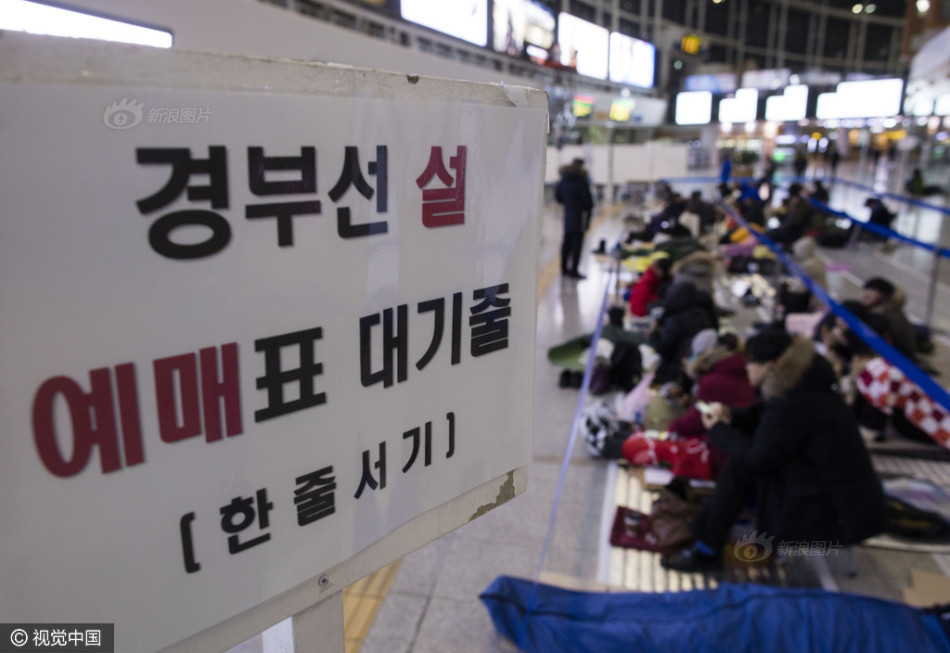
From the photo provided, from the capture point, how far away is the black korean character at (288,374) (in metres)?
0.72

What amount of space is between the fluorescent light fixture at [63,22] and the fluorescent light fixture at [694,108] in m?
19.6

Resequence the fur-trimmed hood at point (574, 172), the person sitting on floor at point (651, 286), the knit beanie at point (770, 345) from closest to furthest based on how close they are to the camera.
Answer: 1. the knit beanie at point (770, 345)
2. the person sitting on floor at point (651, 286)
3. the fur-trimmed hood at point (574, 172)

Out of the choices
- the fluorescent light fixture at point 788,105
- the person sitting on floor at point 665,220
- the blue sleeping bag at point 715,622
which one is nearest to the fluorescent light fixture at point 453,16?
the person sitting on floor at point 665,220

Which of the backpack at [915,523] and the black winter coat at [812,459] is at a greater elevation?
the black winter coat at [812,459]

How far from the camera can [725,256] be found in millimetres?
8906

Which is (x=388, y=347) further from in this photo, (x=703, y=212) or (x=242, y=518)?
(x=703, y=212)

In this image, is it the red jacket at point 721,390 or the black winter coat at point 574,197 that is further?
the black winter coat at point 574,197

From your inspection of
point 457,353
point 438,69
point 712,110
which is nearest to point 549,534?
point 457,353

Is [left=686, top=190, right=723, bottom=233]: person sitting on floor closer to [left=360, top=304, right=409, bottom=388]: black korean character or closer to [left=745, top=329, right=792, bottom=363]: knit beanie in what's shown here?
[left=745, top=329, right=792, bottom=363]: knit beanie

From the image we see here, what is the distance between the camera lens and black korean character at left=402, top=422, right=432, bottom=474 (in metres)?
0.89

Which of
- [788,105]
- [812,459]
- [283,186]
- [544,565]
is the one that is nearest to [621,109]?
[788,105]

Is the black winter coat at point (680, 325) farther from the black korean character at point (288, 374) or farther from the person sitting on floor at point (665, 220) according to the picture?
the person sitting on floor at point (665, 220)

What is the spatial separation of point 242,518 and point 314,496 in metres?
0.09

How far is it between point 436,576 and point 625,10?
2526 cm
